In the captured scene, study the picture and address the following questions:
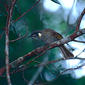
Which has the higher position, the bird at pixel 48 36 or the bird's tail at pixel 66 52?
the bird at pixel 48 36

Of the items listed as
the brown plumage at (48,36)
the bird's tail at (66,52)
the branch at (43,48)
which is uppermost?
the branch at (43,48)

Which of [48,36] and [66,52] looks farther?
[48,36]

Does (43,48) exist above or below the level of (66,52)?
above

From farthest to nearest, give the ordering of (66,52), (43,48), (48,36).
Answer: (48,36) → (66,52) → (43,48)

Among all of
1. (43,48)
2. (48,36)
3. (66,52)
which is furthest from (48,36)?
(43,48)

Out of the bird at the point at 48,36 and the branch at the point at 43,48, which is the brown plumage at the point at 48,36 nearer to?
the bird at the point at 48,36

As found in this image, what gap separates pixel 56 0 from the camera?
1782 mm

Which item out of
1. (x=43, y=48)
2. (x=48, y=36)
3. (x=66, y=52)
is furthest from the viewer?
(x=48, y=36)

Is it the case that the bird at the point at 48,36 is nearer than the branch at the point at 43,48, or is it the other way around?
the branch at the point at 43,48

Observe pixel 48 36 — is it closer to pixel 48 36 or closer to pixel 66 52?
pixel 48 36

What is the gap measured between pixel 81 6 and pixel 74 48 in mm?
419

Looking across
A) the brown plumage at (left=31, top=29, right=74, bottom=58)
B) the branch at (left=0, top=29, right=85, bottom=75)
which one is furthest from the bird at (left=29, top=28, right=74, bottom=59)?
the branch at (left=0, top=29, right=85, bottom=75)

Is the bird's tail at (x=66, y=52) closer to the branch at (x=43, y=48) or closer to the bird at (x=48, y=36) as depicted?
Result: the bird at (x=48, y=36)

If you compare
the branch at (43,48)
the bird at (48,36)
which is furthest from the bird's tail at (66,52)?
the branch at (43,48)
